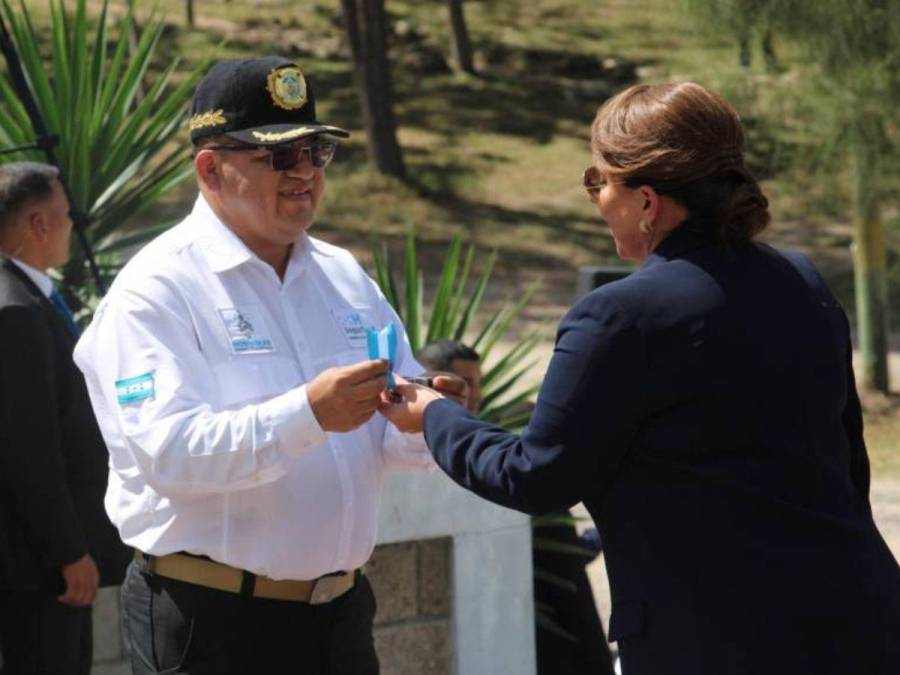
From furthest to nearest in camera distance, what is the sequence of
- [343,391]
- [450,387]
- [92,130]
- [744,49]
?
[744,49], [92,130], [450,387], [343,391]

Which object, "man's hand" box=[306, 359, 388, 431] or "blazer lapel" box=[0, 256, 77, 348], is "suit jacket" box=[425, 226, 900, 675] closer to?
"man's hand" box=[306, 359, 388, 431]

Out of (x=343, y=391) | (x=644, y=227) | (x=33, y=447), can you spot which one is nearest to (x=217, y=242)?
(x=343, y=391)

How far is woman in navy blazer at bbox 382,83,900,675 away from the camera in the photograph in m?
2.66

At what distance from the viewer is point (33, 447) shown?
4406mm

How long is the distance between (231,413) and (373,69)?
21640 millimetres

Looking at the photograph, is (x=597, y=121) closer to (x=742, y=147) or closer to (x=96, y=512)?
(x=742, y=147)

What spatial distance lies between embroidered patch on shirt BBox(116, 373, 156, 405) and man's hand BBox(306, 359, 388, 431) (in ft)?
0.95

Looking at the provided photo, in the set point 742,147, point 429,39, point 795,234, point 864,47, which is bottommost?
point 795,234

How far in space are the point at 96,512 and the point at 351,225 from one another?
19138mm

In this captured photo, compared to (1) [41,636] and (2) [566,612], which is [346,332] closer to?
(1) [41,636]

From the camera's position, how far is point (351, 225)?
23.8 metres

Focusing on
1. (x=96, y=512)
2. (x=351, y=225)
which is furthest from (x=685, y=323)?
(x=351, y=225)

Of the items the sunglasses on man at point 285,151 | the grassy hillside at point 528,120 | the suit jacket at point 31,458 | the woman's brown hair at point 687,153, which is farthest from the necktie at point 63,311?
the grassy hillside at point 528,120

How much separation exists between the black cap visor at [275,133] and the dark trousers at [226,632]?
879mm
